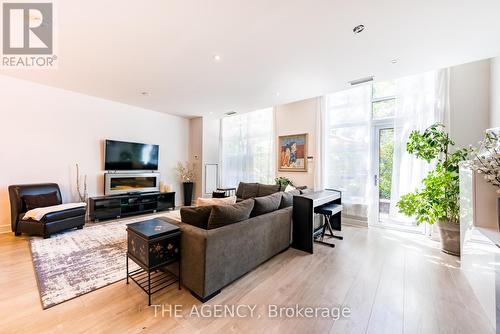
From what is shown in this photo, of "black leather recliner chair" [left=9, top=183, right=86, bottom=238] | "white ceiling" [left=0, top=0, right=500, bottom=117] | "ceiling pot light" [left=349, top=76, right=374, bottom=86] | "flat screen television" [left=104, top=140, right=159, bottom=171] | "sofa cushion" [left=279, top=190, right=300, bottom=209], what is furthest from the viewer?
"flat screen television" [left=104, top=140, right=159, bottom=171]

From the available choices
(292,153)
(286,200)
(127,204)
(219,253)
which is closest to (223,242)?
(219,253)

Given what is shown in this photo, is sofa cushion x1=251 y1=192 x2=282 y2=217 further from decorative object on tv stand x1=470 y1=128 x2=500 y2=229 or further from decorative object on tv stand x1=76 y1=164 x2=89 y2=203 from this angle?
decorative object on tv stand x1=76 y1=164 x2=89 y2=203

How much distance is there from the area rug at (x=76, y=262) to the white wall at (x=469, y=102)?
484 centimetres

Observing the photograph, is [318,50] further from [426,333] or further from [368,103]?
[426,333]

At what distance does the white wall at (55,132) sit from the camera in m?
3.58

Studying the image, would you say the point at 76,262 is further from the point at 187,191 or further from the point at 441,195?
the point at 441,195

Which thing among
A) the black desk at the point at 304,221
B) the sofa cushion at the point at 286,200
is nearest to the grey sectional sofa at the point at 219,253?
the sofa cushion at the point at 286,200

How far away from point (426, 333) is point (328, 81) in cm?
350

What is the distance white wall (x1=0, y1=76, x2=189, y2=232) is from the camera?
3.58 metres

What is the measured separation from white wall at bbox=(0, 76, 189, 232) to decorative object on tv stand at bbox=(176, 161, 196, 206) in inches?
54.2

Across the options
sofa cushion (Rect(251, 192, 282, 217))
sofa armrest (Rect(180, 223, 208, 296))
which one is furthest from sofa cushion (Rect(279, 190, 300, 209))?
sofa armrest (Rect(180, 223, 208, 296))

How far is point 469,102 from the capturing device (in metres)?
3.21

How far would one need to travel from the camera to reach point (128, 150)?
4.98 metres

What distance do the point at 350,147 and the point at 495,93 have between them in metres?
2.10
